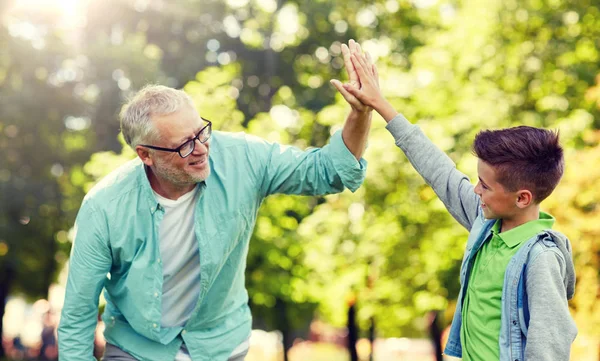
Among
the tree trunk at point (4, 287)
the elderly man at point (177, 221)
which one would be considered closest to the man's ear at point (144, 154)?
the elderly man at point (177, 221)

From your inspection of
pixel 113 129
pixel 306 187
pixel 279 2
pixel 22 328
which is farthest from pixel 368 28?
pixel 306 187

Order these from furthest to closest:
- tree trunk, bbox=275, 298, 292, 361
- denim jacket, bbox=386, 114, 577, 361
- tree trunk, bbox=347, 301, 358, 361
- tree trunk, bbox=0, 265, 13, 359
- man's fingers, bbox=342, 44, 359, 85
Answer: tree trunk, bbox=0, 265, 13, 359 < tree trunk, bbox=275, 298, 292, 361 < tree trunk, bbox=347, 301, 358, 361 < man's fingers, bbox=342, 44, 359, 85 < denim jacket, bbox=386, 114, 577, 361

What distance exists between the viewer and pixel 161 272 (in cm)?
347

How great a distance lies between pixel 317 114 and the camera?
18.1m

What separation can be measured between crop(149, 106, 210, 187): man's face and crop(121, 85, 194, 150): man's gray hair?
0.03 metres

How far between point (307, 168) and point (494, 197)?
3.36 feet

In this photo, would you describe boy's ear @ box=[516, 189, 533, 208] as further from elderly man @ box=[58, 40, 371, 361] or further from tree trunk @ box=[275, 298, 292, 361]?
tree trunk @ box=[275, 298, 292, 361]

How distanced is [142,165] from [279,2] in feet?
62.0

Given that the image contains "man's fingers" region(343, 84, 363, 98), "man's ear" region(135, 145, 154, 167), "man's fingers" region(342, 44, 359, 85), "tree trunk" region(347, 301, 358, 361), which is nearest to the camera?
"man's fingers" region(343, 84, 363, 98)

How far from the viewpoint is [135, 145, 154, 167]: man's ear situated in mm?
3468

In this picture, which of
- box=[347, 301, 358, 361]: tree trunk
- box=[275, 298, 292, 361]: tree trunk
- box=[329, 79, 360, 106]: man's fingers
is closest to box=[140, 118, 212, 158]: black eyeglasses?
box=[329, 79, 360, 106]: man's fingers

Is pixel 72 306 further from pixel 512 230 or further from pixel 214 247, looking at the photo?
pixel 512 230

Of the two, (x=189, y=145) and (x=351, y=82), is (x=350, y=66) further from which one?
(x=189, y=145)

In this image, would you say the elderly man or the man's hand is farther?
the elderly man
